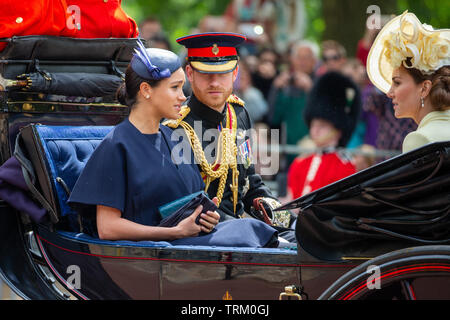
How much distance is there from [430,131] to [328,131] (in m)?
4.16

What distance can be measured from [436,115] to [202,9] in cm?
1611

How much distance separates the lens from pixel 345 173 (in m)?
7.12

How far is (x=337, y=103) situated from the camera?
7.91 metres

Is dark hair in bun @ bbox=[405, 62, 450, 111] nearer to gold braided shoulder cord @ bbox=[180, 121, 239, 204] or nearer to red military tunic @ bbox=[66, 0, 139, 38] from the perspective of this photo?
gold braided shoulder cord @ bbox=[180, 121, 239, 204]

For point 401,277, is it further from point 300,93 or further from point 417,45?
point 300,93

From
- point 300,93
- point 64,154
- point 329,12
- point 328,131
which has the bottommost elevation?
point 64,154

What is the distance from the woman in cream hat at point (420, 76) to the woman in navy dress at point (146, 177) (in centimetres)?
83

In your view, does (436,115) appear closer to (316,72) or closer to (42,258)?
(42,258)

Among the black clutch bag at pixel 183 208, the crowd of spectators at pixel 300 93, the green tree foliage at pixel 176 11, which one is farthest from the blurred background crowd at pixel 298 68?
the black clutch bag at pixel 183 208

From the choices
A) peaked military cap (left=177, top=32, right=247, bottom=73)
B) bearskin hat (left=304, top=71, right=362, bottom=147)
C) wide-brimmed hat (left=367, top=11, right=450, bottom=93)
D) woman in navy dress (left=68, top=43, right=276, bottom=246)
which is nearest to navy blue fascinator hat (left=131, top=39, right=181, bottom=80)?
woman in navy dress (left=68, top=43, right=276, bottom=246)

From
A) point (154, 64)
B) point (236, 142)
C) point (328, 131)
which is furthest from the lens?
point (328, 131)

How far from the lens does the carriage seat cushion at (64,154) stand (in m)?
4.00

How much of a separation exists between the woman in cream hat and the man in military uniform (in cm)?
101

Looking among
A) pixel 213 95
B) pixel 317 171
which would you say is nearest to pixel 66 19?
pixel 213 95
